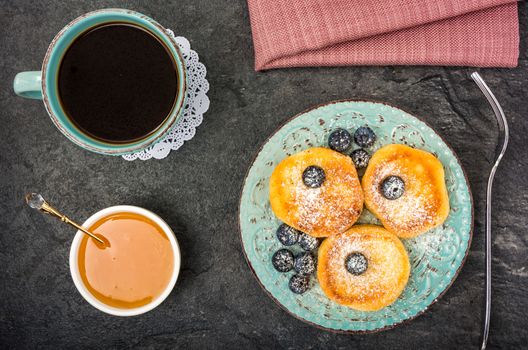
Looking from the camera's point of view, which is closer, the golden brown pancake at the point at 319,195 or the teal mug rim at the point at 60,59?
the teal mug rim at the point at 60,59

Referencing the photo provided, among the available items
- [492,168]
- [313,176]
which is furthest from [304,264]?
[492,168]

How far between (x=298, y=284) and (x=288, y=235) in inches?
5.4

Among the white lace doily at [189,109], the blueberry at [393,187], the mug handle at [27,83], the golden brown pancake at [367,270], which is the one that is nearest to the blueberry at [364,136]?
the blueberry at [393,187]

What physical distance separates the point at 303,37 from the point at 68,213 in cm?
86

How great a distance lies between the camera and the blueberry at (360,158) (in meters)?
1.25

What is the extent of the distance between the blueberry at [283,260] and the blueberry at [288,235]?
3cm

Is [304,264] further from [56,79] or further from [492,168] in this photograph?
[56,79]

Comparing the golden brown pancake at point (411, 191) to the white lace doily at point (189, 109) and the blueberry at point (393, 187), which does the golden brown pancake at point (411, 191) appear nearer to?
the blueberry at point (393, 187)

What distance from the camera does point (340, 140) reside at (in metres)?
1.23

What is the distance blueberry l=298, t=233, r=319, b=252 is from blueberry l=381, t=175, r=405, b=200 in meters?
0.23

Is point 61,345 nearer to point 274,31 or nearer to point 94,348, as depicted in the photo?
point 94,348

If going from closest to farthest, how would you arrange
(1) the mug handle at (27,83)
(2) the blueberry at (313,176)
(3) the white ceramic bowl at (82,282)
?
1. (1) the mug handle at (27,83)
2. (2) the blueberry at (313,176)
3. (3) the white ceramic bowl at (82,282)

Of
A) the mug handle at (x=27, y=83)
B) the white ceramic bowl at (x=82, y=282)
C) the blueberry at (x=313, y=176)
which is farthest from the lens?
the white ceramic bowl at (x=82, y=282)

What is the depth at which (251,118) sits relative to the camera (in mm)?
1355
